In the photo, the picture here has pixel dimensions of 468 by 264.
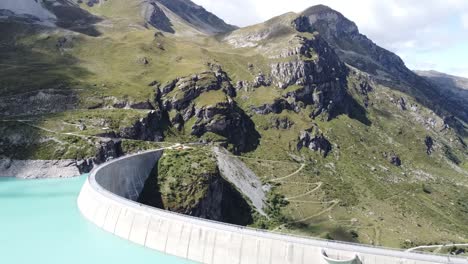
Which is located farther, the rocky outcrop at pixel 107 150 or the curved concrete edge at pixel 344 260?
the rocky outcrop at pixel 107 150

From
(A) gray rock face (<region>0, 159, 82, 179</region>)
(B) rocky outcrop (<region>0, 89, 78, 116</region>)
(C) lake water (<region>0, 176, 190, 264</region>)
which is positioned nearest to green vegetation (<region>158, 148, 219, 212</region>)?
(A) gray rock face (<region>0, 159, 82, 179</region>)

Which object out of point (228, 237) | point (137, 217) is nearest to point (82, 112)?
point (137, 217)

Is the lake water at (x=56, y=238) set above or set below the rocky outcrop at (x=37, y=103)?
above

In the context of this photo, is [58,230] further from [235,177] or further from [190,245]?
[235,177]

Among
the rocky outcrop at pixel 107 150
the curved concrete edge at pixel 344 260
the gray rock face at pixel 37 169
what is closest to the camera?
the curved concrete edge at pixel 344 260

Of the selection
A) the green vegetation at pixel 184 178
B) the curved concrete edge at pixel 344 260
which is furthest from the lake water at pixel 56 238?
the green vegetation at pixel 184 178

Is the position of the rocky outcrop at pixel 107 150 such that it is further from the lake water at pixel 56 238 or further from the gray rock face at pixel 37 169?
the lake water at pixel 56 238

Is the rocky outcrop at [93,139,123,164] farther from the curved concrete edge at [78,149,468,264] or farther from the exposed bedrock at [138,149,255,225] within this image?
the curved concrete edge at [78,149,468,264]
